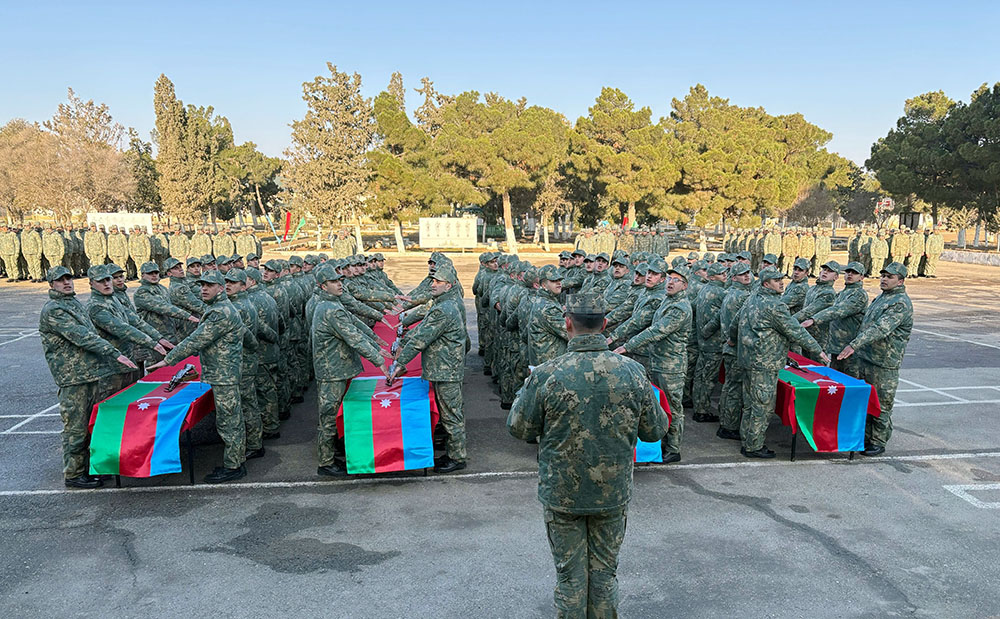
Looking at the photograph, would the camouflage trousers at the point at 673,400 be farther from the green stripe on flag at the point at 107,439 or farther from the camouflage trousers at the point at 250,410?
the green stripe on flag at the point at 107,439

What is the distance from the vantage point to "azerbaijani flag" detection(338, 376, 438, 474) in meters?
5.91

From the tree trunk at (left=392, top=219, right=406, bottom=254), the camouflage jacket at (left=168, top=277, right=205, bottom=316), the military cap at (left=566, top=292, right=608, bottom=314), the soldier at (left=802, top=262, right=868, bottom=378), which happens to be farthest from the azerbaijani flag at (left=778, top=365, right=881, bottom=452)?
the tree trunk at (left=392, top=219, right=406, bottom=254)

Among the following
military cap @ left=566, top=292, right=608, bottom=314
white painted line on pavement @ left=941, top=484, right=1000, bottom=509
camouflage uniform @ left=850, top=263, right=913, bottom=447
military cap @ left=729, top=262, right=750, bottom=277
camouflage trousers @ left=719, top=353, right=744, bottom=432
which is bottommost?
white painted line on pavement @ left=941, top=484, right=1000, bottom=509

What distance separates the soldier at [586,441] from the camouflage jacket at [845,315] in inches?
208

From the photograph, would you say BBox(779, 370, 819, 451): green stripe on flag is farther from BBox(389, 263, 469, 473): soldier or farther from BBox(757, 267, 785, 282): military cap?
BBox(389, 263, 469, 473): soldier

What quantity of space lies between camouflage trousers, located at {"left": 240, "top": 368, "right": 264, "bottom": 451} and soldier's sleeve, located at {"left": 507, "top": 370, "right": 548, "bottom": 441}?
4317mm

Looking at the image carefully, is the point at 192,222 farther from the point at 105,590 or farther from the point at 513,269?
the point at 105,590

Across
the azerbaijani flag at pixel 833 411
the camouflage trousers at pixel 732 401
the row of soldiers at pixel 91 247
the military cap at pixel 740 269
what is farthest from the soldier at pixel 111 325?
the row of soldiers at pixel 91 247

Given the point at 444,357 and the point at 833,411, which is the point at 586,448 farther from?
the point at 833,411

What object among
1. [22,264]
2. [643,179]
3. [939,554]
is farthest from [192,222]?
[939,554]

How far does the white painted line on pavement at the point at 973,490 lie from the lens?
5.68 m

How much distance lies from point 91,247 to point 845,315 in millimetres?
23695

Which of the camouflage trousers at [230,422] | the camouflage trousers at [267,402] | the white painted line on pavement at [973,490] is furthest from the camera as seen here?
the camouflage trousers at [267,402]

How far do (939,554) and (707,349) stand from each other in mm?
3768
